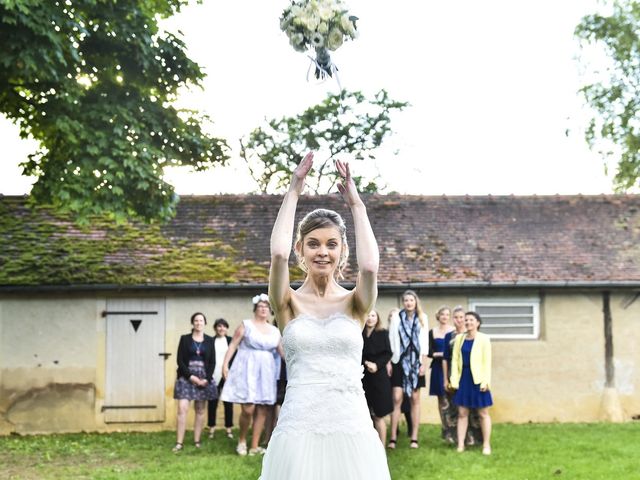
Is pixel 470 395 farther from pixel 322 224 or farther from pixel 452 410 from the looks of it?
pixel 322 224

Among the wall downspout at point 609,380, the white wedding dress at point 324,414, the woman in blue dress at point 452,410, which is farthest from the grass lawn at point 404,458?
the white wedding dress at point 324,414

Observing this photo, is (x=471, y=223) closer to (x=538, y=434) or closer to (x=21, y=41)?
(x=538, y=434)

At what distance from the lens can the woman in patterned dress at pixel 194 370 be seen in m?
13.5

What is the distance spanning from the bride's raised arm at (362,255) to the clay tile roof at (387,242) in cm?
1325

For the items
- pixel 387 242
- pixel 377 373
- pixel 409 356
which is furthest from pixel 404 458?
Result: pixel 387 242

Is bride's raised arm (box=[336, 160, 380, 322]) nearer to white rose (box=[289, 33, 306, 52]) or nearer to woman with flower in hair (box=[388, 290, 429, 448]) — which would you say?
white rose (box=[289, 33, 306, 52])

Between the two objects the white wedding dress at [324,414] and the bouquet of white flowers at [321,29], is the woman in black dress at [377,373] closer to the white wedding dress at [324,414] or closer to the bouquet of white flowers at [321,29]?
the bouquet of white flowers at [321,29]

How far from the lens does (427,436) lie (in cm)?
1527

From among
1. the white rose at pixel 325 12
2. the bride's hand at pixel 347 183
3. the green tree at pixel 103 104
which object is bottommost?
the bride's hand at pixel 347 183

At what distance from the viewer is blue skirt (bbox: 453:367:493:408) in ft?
42.3

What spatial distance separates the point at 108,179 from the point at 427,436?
22.3 ft

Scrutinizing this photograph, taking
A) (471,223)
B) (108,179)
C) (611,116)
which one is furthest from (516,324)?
(611,116)

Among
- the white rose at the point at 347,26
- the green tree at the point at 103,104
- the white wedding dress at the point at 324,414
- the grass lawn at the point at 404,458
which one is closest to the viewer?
the white wedding dress at the point at 324,414

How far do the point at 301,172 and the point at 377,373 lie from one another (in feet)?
28.4
